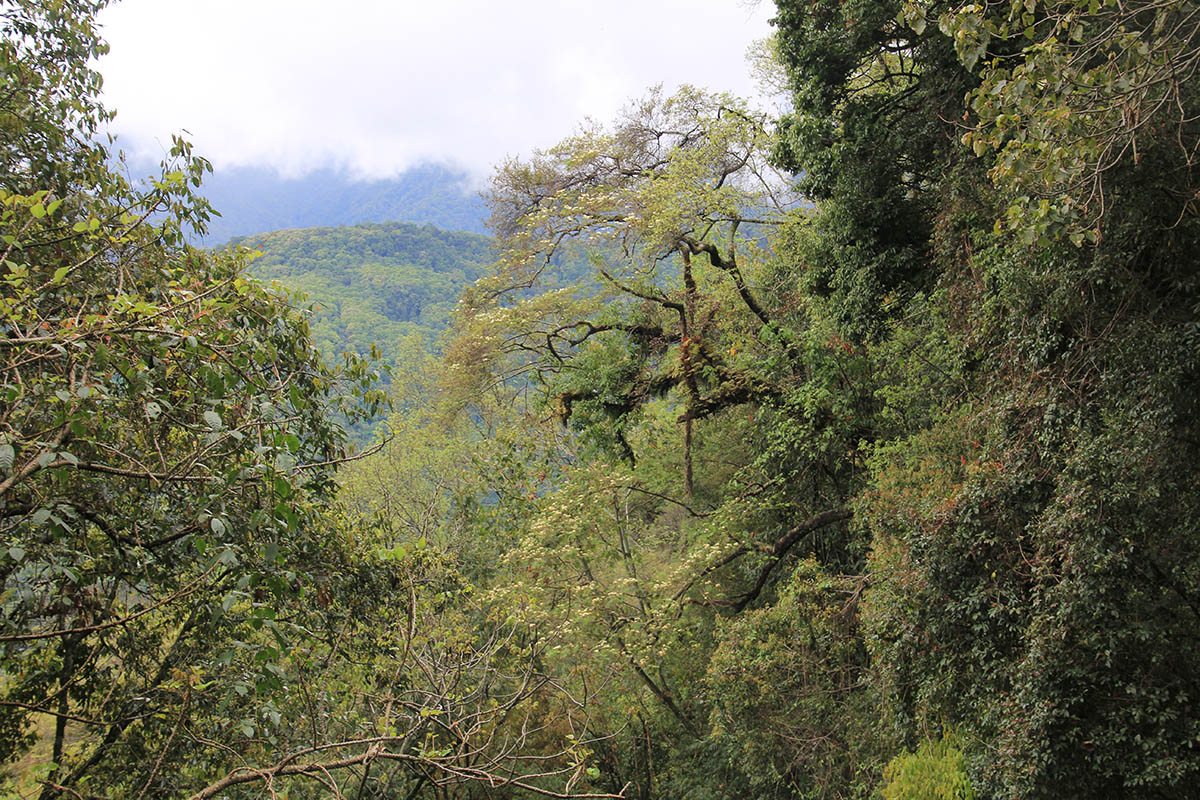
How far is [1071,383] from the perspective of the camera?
6133mm

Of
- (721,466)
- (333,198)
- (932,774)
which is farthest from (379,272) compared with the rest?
(333,198)

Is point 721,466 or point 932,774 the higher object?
point 721,466

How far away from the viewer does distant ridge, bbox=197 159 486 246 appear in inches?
3492

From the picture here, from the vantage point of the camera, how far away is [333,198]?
108250 millimetres

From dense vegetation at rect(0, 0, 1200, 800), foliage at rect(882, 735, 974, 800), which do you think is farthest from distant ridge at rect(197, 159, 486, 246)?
foliage at rect(882, 735, 974, 800)

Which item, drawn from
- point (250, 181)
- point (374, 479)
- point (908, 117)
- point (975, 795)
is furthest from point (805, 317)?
point (250, 181)

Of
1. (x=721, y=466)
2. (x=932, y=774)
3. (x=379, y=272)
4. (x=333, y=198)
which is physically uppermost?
(x=333, y=198)

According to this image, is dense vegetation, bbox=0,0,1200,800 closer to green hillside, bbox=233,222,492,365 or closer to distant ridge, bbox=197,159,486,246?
green hillside, bbox=233,222,492,365

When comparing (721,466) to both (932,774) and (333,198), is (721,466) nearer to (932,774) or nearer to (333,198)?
(932,774)

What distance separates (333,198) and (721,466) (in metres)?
106

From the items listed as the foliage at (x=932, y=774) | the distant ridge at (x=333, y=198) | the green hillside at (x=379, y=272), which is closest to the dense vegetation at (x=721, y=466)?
the foliage at (x=932, y=774)

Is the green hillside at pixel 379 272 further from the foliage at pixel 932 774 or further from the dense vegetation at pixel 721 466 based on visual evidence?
the foliage at pixel 932 774

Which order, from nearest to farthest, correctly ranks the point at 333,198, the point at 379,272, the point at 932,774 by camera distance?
the point at 932,774, the point at 379,272, the point at 333,198

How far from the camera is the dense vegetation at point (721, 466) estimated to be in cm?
344
